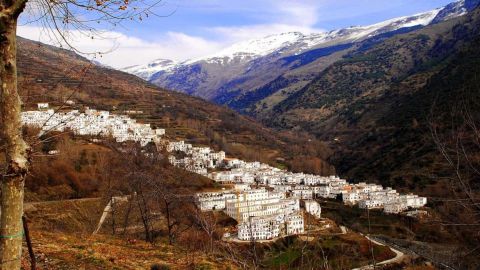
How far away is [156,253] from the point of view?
11.6 m

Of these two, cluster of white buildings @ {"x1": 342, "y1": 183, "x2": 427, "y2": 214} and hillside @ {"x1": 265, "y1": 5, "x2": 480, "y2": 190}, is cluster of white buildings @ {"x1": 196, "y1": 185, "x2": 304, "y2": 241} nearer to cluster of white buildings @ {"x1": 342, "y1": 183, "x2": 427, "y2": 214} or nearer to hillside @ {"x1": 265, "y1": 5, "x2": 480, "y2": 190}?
cluster of white buildings @ {"x1": 342, "y1": 183, "x2": 427, "y2": 214}

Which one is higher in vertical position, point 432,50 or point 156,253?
point 432,50

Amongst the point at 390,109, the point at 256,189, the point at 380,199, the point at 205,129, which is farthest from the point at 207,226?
the point at 390,109

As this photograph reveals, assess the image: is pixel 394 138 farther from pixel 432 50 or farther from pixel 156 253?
pixel 432 50

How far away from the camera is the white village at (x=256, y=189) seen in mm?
48156

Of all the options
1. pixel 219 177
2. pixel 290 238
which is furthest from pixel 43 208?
pixel 219 177

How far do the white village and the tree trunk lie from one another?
36.9 meters

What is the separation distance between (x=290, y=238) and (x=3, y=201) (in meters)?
42.6

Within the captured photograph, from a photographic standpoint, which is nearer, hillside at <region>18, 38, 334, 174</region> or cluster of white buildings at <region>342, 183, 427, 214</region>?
cluster of white buildings at <region>342, 183, 427, 214</region>

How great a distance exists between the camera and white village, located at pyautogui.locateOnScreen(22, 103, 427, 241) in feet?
158

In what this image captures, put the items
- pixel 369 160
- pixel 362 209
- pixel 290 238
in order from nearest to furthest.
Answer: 1. pixel 290 238
2. pixel 362 209
3. pixel 369 160

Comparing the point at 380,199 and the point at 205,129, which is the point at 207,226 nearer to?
the point at 380,199

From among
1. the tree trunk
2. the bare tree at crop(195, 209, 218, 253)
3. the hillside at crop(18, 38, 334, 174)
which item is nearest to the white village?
the hillside at crop(18, 38, 334, 174)

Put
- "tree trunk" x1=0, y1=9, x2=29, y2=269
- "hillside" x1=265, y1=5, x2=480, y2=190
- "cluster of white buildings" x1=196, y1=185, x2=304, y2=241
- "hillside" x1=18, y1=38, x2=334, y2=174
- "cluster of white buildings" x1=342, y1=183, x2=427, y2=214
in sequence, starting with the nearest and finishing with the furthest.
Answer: "tree trunk" x1=0, y1=9, x2=29, y2=269 → "cluster of white buildings" x1=196, y1=185, x2=304, y2=241 → "cluster of white buildings" x1=342, y1=183, x2=427, y2=214 → "hillside" x1=265, y1=5, x2=480, y2=190 → "hillside" x1=18, y1=38, x2=334, y2=174
